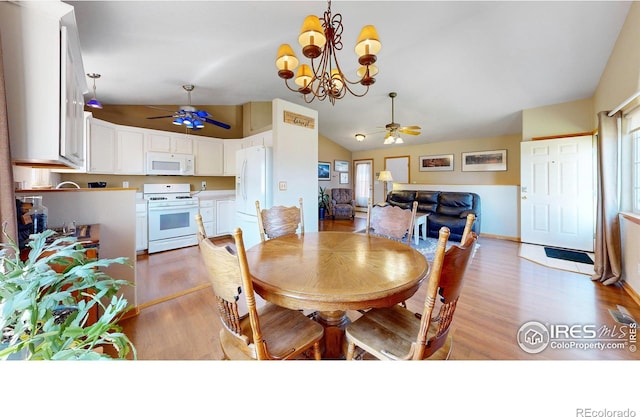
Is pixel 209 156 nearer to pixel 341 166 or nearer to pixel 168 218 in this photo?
pixel 168 218

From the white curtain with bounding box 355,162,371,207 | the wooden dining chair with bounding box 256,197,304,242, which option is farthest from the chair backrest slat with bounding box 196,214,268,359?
the white curtain with bounding box 355,162,371,207

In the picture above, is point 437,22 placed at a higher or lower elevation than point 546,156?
higher

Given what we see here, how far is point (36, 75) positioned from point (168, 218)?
10.3 ft

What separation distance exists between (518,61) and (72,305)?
468cm

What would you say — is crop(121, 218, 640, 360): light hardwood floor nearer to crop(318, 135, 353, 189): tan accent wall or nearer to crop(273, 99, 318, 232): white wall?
crop(273, 99, 318, 232): white wall

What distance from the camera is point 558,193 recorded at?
3908 mm

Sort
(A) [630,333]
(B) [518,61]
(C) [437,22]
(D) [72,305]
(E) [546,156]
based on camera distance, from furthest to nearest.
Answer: (E) [546,156] < (B) [518,61] < (C) [437,22] < (A) [630,333] < (D) [72,305]

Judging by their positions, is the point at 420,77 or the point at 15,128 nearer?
the point at 15,128

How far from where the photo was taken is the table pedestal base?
4.90 ft

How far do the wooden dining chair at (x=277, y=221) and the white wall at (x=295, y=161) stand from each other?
145cm

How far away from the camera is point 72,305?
0.63m

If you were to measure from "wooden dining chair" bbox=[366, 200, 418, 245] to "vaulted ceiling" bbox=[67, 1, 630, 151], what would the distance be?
6.40ft

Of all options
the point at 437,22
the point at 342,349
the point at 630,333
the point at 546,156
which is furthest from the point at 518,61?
the point at 342,349

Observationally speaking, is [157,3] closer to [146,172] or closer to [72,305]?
[72,305]
